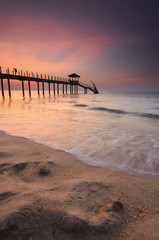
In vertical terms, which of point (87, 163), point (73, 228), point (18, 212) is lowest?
point (87, 163)

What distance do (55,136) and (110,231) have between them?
12.5 feet

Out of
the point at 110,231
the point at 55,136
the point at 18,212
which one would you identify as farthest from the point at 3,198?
the point at 55,136

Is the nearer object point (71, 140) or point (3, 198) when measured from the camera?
point (3, 198)

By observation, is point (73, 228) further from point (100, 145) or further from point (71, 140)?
point (71, 140)

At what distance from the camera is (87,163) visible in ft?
9.95

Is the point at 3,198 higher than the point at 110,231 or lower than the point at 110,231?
higher

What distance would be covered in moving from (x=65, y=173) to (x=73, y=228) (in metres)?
1.20

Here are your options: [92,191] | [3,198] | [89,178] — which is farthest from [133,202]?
[3,198]

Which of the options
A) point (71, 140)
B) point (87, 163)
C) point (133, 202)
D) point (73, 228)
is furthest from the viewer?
point (71, 140)

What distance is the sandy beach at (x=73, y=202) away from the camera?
1.27 metres

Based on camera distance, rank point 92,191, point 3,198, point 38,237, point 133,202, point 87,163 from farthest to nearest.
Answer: point 87,163
point 92,191
point 133,202
point 3,198
point 38,237

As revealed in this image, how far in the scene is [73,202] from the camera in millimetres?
1681

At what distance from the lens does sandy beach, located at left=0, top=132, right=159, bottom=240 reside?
50.2 inches

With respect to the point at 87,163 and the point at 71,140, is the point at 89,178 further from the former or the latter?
the point at 71,140
